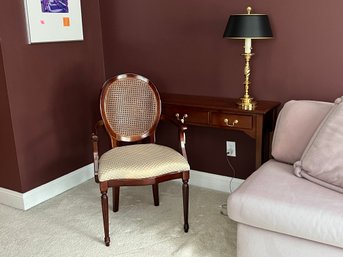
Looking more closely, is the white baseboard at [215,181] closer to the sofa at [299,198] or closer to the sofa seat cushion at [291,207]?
A: the sofa at [299,198]

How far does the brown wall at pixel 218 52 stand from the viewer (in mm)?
2393

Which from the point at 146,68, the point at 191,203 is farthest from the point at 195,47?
the point at 191,203

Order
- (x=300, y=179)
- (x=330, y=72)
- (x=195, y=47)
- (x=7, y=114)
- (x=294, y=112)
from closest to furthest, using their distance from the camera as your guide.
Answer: (x=300, y=179) < (x=294, y=112) < (x=330, y=72) < (x=7, y=114) < (x=195, y=47)

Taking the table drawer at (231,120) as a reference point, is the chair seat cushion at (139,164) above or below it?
below

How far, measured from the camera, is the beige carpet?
7.40ft

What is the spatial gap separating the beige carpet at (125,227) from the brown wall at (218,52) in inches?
17.2

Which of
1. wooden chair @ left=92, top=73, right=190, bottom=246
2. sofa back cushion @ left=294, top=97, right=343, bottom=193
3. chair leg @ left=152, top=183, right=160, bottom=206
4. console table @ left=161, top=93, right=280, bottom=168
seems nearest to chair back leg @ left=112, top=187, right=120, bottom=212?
wooden chair @ left=92, top=73, right=190, bottom=246

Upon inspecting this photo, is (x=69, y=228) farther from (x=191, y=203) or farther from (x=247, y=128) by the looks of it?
(x=247, y=128)

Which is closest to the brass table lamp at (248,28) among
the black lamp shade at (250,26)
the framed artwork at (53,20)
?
the black lamp shade at (250,26)

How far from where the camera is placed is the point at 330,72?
239 cm

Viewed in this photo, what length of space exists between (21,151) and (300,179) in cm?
187

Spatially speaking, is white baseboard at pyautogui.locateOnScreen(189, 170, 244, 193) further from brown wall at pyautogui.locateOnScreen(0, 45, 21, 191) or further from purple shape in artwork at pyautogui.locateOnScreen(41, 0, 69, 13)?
purple shape in artwork at pyautogui.locateOnScreen(41, 0, 69, 13)

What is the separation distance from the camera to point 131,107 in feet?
8.91

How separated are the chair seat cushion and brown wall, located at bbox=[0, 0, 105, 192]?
2.35 ft
